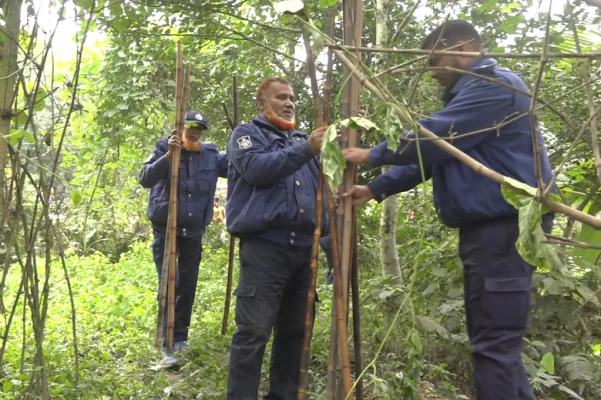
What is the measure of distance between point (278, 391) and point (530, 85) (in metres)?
2.49

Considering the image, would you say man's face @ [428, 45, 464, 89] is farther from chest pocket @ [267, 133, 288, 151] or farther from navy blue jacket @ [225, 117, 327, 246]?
chest pocket @ [267, 133, 288, 151]

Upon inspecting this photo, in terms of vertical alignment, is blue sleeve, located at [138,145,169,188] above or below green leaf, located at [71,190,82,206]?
above


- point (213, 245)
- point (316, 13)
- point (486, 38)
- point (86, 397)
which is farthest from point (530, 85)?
point (213, 245)

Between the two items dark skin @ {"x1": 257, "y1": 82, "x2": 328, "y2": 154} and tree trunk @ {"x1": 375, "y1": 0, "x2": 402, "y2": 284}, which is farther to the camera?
tree trunk @ {"x1": 375, "y1": 0, "x2": 402, "y2": 284}

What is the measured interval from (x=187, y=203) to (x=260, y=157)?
1749 millimetres

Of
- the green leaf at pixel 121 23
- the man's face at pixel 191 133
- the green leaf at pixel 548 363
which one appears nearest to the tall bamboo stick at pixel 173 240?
the green leaf at pixel 121 23

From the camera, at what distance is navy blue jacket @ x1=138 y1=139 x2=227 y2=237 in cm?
447

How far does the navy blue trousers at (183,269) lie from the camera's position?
4551 millimetres

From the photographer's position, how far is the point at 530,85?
3984 mm

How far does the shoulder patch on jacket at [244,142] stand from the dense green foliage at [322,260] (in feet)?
1.25

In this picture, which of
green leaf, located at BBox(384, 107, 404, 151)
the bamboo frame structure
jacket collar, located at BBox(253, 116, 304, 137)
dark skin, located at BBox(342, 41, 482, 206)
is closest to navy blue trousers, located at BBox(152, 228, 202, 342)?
the bamboo frame structure

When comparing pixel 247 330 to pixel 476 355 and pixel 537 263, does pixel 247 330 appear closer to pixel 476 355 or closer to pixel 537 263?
pixel 476 355

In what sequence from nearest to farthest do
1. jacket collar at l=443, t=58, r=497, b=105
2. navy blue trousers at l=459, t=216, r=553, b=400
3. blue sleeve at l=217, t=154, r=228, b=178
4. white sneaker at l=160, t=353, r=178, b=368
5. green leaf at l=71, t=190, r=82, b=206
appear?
green leaf at l=71, t=190, r=82, b=206 → navy blue trousers at l=459, t=216, r=553, b=400 → jacket collar at l=443, t=58, r=497, b=105 → white sneaker at l=160, t=353, r=178, b=368 → blue sleeve at l=217, t=154, r=228, b=178

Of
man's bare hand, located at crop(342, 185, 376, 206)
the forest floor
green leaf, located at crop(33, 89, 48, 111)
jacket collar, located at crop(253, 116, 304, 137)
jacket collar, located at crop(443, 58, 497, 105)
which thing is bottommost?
the forest floor
